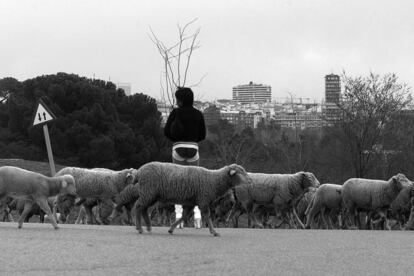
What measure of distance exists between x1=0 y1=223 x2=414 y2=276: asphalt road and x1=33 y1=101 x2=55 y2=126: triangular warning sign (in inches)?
284

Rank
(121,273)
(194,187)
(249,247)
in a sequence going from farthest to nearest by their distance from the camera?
1. (194,187)
2. (249,247)
3. (121,273)

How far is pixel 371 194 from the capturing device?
20.8 meters

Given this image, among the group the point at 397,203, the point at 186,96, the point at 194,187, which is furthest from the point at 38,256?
the point at 397,203

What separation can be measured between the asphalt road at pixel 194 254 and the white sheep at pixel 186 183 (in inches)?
23.5

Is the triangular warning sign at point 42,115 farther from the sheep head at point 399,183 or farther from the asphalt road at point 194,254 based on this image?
the sheep head at point 399,183

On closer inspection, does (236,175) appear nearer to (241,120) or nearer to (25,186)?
(25,186)

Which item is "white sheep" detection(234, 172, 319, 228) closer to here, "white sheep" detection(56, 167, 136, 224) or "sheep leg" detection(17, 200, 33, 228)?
"white sheep" detection(56, 167, 136, 224)

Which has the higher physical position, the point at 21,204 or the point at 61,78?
the point at 61,78

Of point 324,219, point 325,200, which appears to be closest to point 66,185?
point 325,200

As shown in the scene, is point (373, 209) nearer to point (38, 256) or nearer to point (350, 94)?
point (38, 256)

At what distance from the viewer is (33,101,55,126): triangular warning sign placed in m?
20.8

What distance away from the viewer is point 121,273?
9031 millimetres

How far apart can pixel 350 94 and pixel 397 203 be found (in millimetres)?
28298

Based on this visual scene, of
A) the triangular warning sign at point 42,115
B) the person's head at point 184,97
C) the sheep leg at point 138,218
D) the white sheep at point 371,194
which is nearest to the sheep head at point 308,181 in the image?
the white sheep at point 371,194
